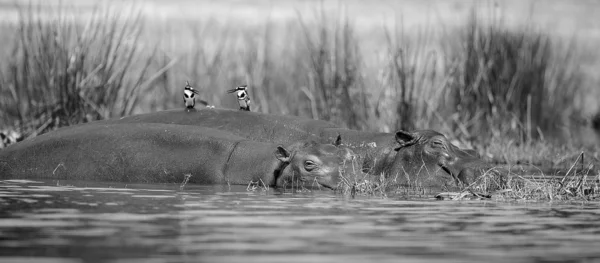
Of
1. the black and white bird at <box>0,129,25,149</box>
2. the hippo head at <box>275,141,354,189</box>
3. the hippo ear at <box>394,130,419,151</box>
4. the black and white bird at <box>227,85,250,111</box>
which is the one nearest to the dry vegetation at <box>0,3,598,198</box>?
the black and white bird at <box>0,129,25,149</box>

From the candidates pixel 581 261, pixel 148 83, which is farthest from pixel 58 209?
pixel 148 83

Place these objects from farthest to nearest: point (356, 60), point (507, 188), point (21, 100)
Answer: point (356, 60) → point (21, 100) → point (507, 188)

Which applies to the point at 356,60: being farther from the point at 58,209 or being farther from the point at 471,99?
the point at 58,209

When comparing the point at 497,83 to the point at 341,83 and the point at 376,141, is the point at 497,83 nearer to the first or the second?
the point at 341,83

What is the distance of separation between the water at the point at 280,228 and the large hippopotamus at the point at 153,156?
139 cm

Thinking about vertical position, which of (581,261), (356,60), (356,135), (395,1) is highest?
(395,1)

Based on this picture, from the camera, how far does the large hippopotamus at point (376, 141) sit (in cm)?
1134

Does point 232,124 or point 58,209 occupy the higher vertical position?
point 232,124

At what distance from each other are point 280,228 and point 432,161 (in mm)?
4803

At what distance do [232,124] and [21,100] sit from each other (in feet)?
10.6

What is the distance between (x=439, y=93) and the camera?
15656 millimetres

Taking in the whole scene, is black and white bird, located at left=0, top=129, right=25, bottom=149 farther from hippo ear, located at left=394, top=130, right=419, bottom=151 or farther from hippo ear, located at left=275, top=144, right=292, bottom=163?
hippo ear, located at left=394, top=130, right=419, bottom=151

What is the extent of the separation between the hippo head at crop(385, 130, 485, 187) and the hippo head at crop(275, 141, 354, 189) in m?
0.82

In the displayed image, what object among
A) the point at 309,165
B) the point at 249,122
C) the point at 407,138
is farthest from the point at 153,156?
the point at 407,138
